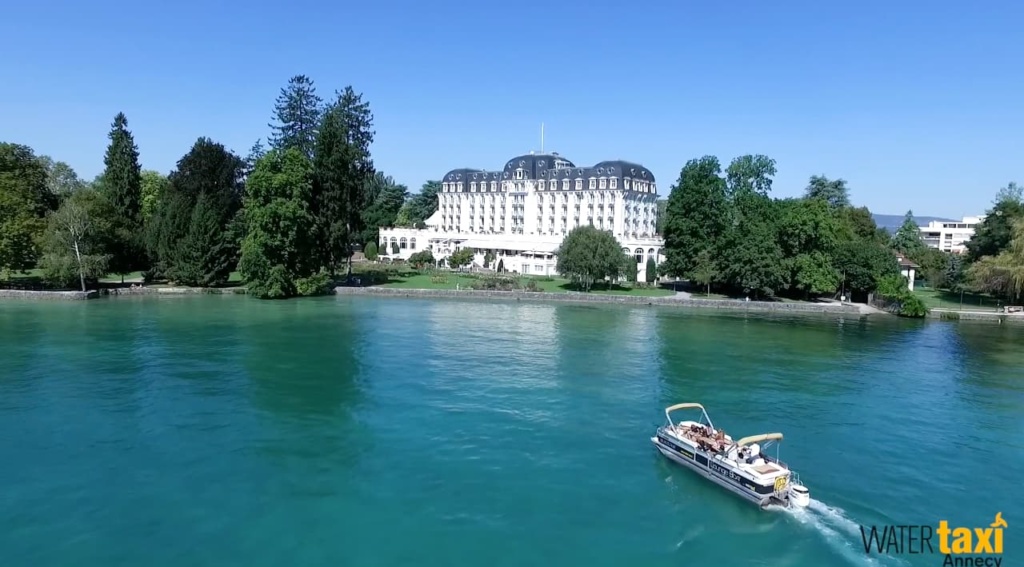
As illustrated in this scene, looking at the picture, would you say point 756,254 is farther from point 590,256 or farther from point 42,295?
point 42,295

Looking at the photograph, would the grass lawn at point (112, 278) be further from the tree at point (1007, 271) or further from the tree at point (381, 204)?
the tree at point (1007, 271)

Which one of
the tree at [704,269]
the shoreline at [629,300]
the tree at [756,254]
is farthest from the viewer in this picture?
the tree at [704,269]

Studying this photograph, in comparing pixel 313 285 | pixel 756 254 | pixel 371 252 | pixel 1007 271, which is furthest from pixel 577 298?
pixel 371 252

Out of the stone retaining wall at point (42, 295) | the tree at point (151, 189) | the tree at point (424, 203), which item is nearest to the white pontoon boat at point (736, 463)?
the stone retaining wall at point (42, 295)

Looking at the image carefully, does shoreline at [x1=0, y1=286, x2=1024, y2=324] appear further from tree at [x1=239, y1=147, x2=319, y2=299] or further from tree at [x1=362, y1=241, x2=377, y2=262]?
tree at [x1=362, y1=241, x2=377, y2=262]

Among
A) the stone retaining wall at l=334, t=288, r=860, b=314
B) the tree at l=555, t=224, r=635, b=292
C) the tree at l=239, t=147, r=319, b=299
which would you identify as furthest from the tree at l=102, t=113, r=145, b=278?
the tree at l=555, t=224, r=635, b=292

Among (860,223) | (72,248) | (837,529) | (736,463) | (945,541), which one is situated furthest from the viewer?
(860,223)
